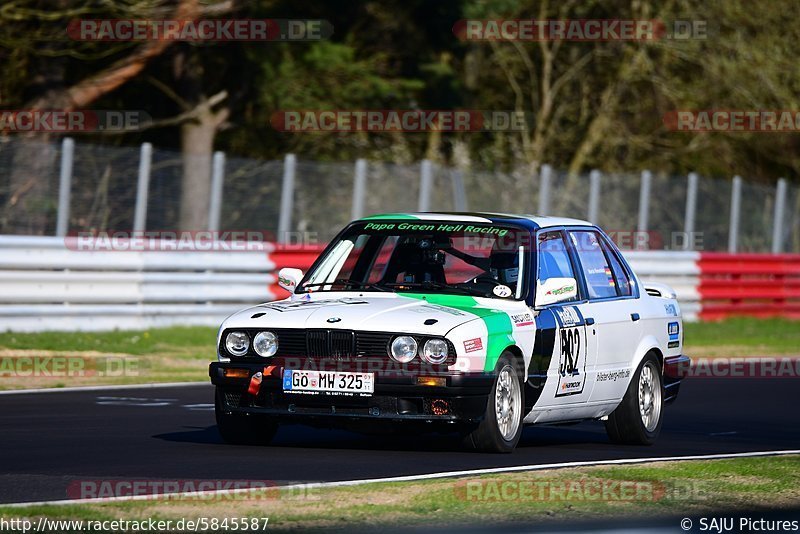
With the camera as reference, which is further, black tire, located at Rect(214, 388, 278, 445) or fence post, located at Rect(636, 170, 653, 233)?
fence post, located at Rect(636, 170, 653, 233)

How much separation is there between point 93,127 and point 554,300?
17307 mm

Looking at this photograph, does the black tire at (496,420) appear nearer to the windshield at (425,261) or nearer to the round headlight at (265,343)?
the windshield at (425,261)

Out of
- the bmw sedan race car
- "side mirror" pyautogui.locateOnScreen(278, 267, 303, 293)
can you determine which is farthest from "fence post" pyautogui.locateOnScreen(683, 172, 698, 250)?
"side mirror" pyautogui.locateOnScreen(278, 267, 303, 293)

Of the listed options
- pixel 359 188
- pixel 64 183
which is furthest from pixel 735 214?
pixel 64 183

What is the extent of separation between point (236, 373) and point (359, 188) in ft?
43.7

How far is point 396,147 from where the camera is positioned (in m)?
32.6

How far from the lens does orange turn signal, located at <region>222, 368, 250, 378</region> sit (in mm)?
9934

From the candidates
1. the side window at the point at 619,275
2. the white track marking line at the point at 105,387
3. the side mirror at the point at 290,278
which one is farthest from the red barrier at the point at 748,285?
the side mirror at the point at 290,278

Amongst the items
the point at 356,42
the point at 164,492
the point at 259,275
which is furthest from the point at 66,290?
the point at 356,42

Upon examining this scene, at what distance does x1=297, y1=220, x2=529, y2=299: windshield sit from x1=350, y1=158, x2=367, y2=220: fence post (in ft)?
38.1

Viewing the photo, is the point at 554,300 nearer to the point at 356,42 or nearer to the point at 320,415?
the point at 320,415

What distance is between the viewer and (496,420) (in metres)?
9.91

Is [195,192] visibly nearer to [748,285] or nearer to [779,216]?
[748,285]

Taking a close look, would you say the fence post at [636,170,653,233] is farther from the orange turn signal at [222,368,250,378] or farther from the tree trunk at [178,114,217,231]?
the orange turn signal at [222,368,250,378]
